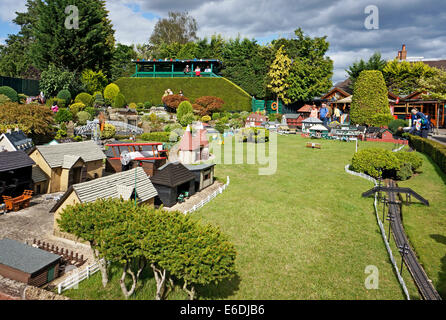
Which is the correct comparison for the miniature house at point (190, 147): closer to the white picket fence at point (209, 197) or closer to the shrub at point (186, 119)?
the white picket fence at point (209, 197)

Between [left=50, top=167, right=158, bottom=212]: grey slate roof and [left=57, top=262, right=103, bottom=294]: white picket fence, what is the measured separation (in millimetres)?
3050

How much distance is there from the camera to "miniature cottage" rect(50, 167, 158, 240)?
13.5 metres

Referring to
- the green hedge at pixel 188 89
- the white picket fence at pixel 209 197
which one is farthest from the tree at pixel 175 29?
the white picket fence at pixel 209 197

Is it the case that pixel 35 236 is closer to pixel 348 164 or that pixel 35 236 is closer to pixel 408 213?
pixel 408 213

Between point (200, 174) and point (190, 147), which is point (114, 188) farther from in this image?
point (190, 147)

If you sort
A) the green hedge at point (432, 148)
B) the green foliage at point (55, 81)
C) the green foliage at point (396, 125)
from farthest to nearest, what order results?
the green foliage at point (55, 81) → the green foliage at point (396, 125) → the green hedge at point (432, 148)

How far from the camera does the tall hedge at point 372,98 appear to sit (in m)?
44.2

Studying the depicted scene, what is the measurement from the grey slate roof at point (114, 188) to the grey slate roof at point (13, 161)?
511 cm

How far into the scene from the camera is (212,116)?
164 ft

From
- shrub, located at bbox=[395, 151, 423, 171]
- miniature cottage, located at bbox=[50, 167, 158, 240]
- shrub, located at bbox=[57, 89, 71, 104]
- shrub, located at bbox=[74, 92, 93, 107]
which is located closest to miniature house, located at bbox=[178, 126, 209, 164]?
miniature cottage, located at bbox=[50, 167, 158, 240]

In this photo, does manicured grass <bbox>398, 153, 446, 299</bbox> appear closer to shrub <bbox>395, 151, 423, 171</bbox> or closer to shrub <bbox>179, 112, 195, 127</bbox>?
shrub <bbox>395, 151, 423, 171</bbox>

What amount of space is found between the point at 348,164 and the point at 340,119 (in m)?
27.6

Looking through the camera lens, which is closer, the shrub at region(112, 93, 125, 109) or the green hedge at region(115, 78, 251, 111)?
the shrub at region(112, 93, 125, 109)

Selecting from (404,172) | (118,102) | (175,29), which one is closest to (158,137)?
(118,102)
